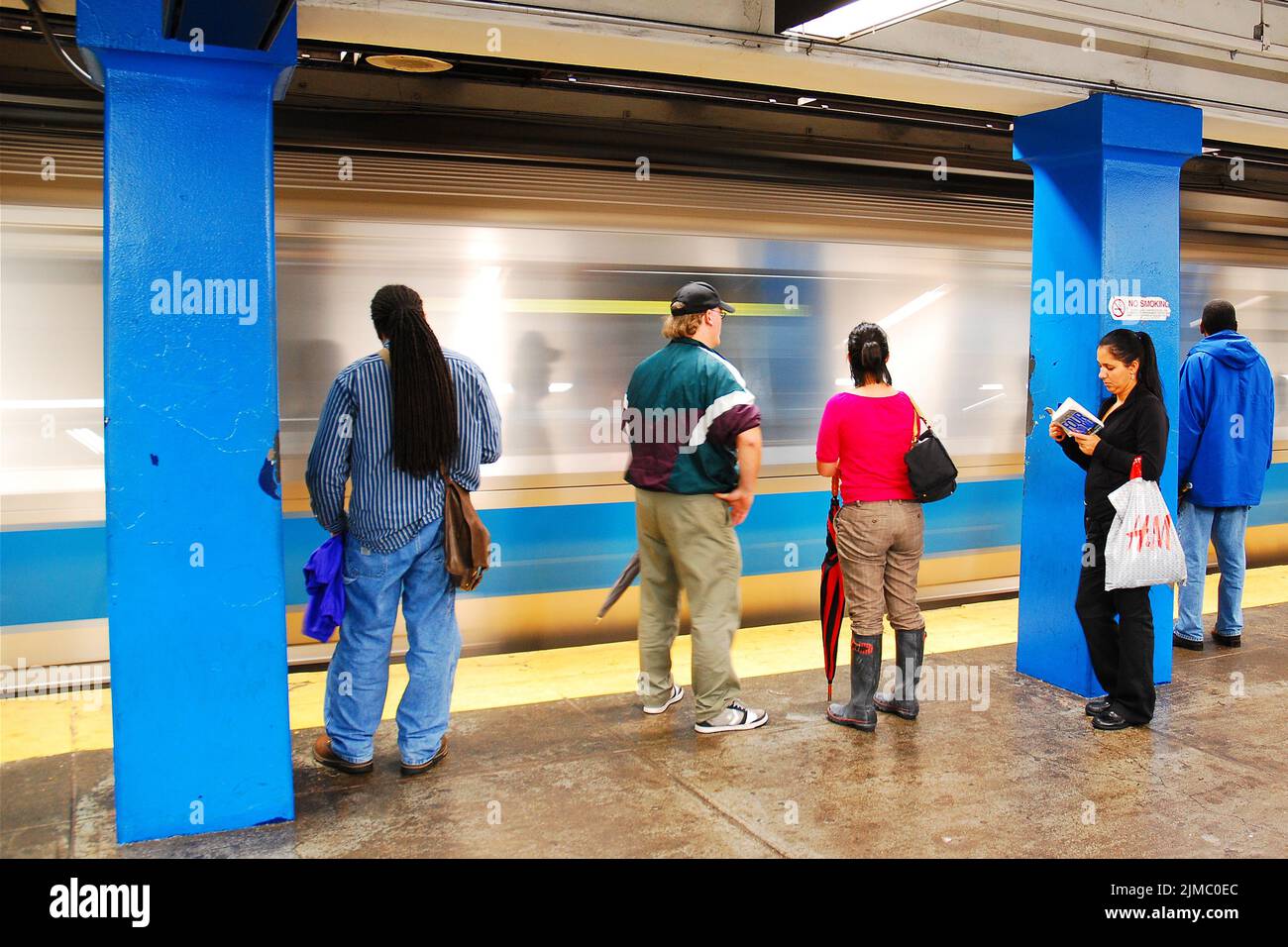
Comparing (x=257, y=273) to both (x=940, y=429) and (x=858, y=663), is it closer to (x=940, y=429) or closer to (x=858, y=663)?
(x=858, y=663)

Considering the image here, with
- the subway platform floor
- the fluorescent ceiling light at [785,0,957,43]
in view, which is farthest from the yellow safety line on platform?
the fluorescent ceiling light at [785,0,957,43]

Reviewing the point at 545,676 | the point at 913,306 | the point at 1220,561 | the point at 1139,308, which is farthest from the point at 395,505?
the point at 1220,561

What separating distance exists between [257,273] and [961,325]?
170 inches

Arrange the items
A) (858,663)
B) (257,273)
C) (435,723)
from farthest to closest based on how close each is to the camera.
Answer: (858,663), (435,723), (257,273)

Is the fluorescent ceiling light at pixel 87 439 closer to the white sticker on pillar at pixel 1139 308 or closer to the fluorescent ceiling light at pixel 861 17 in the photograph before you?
the fluorescent ceiling light at pixel 861 17

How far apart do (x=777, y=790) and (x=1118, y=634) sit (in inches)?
60.0

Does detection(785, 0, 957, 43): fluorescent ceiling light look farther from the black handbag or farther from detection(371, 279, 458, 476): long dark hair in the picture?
detection(371, 279, 458, 476): long dark hair

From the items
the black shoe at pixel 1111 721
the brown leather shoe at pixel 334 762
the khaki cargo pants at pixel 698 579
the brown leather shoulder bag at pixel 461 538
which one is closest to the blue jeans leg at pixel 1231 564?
the black shoe at pixel 1111 721

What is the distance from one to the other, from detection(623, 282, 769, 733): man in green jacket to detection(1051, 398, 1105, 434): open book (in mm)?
1154

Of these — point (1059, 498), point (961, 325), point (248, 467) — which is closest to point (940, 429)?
point (961, 325)

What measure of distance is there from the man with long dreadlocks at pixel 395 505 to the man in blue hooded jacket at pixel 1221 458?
3547 millimetres

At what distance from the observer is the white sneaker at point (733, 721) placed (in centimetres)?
405

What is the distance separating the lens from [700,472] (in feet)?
12.8
